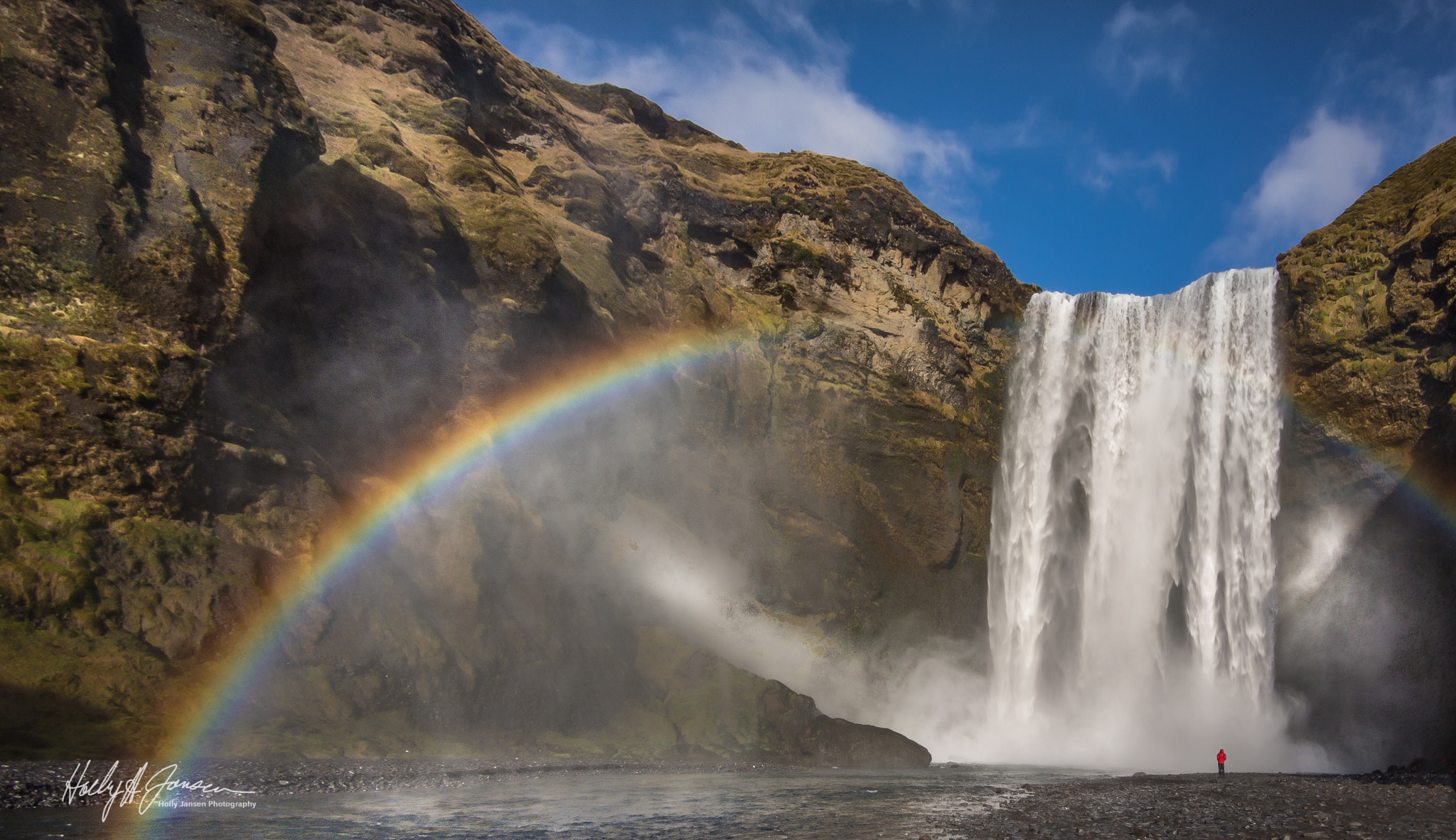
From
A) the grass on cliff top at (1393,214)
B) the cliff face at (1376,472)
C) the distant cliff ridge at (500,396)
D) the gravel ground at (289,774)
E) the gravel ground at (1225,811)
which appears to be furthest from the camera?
the grass on cliff top at (1393,214)

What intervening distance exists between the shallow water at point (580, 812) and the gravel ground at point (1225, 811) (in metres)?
1.13

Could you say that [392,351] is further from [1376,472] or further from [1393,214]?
[1393,214]

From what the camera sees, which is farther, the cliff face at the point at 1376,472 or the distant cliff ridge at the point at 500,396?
the cliff face at the point at 1376,472

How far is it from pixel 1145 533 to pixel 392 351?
30393 mm

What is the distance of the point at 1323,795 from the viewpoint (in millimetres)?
17953

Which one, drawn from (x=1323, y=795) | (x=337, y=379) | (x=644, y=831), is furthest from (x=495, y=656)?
(x=1323, y=795)

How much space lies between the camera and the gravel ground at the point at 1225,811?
12727mm

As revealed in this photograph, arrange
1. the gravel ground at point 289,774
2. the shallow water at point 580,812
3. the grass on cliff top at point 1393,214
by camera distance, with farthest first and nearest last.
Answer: the grass on cliff top at point 1393,214 → the gravel ground at point 289,774 → the shallow water at point 580,812

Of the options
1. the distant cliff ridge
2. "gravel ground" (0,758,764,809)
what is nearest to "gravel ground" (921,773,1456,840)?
the distant cliff ridge

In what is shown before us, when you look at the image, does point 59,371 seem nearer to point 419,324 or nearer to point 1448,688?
point 419,324

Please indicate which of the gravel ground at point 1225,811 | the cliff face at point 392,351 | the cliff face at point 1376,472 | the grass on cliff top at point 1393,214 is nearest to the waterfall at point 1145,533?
the cliff face at point 1376,472

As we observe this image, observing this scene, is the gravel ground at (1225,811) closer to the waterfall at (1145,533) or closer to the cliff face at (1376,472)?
the cliff face at (1376,472)

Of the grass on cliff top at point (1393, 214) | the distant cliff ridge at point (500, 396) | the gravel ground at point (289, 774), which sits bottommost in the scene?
the gravel ground at point (289, 774)

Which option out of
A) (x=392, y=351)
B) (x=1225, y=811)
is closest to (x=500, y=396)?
(x=392, y=351)
